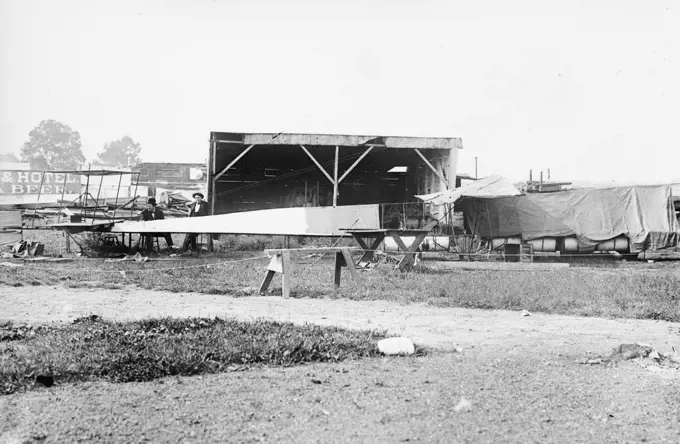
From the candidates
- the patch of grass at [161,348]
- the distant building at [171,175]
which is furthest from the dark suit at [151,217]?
the distant building at [171,175]

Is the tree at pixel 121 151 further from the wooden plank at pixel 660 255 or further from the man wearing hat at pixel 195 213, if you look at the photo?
the wooden plank at pixel 660 255

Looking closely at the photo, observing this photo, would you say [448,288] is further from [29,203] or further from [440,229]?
[29,203]

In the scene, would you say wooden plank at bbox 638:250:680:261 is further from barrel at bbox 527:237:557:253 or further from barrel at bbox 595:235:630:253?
barrel at bbox 527:237:557:253

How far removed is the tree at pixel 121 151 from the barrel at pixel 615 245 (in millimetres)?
71806

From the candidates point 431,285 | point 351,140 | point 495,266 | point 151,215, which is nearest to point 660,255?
point 495,266

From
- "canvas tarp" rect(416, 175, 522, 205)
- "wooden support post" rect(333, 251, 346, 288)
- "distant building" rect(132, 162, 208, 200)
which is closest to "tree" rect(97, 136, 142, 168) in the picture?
"distant building" rect(132, 162, 208, 200)

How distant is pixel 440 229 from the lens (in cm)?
2194

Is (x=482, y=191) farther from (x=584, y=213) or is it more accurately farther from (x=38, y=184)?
(x=38, y=184)

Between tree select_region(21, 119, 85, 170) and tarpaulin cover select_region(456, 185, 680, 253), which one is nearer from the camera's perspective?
tarpaulin cover select_region(456, 185, 680, 253)

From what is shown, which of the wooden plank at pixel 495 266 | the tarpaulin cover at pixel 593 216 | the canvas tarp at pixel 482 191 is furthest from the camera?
the tarpaulin cover at pixel 593 216

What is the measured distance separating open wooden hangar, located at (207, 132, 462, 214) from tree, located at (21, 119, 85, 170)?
42.2 meters

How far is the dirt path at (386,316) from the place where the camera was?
6645mm

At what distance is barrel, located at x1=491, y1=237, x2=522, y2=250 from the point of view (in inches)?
756

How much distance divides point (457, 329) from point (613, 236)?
1350 cm
